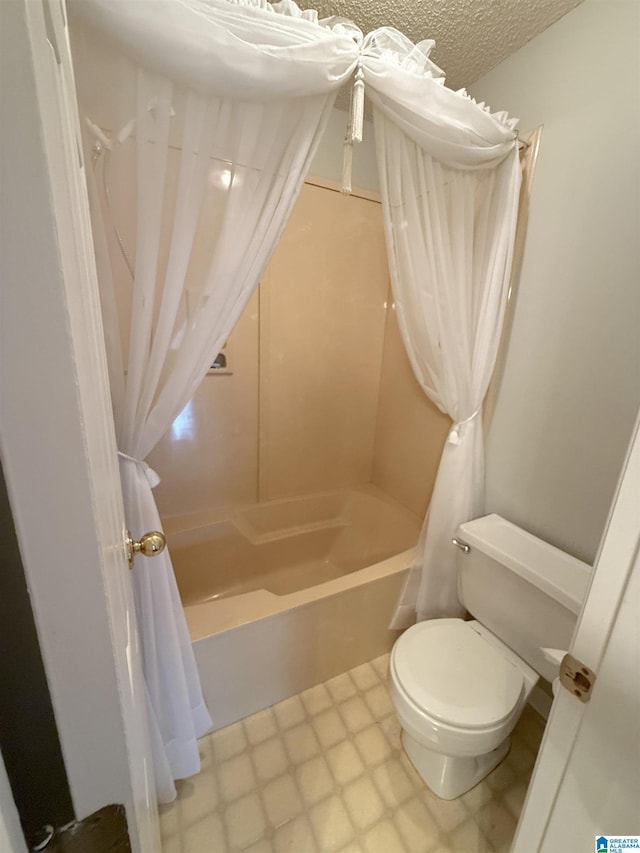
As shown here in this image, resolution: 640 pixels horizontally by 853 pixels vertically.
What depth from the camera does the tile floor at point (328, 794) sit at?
1.02 metres

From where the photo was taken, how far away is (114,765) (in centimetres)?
37

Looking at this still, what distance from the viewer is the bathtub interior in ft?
5.92

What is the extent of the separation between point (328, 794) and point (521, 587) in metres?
0.91

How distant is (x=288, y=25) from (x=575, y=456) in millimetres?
1432

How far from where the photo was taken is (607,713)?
46 cm

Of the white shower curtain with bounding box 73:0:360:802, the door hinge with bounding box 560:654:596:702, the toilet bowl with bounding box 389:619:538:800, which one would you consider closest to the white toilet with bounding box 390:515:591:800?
the toilet bowl with bounding box 389:619:538:800

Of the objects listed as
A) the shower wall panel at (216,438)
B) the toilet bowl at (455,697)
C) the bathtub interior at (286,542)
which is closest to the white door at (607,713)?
the toilet bowl at (455,697)

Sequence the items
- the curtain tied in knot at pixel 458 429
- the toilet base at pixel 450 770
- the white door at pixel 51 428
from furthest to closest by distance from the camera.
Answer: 1. the curtain tied in knot at pixel 458 429
2. the toilet base at pixel 450 770
3. the white door at pixel 51 428

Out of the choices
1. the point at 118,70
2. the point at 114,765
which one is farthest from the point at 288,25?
the point at 114,765

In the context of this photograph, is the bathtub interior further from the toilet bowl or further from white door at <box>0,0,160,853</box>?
white door at <box>0,0,160,853</box>

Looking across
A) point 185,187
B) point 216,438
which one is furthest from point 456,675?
point 185,187

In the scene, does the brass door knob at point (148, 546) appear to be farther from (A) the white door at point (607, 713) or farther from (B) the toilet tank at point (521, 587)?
(B) the toilet tank at point (521, 587)

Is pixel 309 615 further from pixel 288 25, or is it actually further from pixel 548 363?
pixel 288 25

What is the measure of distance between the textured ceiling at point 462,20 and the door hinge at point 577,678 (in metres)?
1.77
